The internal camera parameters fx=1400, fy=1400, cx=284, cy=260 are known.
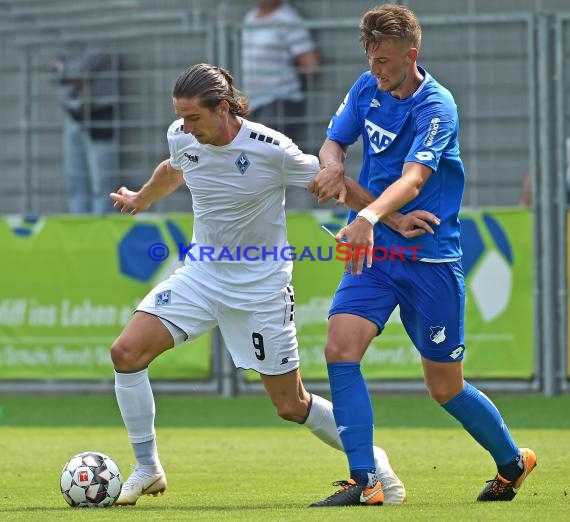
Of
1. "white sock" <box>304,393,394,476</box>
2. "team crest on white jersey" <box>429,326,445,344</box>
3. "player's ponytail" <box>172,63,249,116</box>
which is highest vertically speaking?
"player's ponytail" <box>172,63,249,116</box>

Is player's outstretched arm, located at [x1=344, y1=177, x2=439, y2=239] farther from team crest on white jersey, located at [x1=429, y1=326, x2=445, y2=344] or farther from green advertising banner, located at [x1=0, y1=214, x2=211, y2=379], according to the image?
green advertising banner, located at [x1=0, y1=214, x2=211, y2=379]

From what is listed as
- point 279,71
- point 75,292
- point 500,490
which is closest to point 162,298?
point 500,490

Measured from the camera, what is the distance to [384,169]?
687cm

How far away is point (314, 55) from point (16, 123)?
3644 mm

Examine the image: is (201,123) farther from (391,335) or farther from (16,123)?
(16,123)

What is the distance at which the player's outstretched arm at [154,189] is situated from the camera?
305 inches

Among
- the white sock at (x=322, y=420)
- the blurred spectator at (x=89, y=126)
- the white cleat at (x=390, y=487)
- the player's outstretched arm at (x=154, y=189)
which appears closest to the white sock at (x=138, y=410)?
the white sock at (x=322, y=420)

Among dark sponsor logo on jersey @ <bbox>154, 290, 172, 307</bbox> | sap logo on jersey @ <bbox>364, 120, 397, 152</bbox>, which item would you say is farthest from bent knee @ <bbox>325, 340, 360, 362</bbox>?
dark sponsor logo on jersey @ <bbox>154, 290, 172, 307</bbox>

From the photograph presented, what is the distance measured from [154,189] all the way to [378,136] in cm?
154

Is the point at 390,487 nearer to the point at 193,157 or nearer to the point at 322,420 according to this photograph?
the point at 322,420

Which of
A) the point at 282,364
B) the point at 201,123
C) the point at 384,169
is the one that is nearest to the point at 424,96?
the point at 384,169

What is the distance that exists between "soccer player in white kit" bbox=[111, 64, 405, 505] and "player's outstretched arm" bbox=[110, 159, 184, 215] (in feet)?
0.37

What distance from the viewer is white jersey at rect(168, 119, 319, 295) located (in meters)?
7.39

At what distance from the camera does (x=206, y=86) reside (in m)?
7.07
